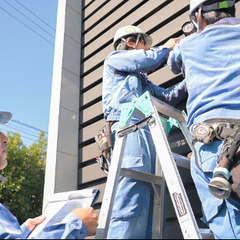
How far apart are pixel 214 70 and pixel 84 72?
349 cm

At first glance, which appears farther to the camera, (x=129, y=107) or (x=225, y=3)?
(x=129, y=107)

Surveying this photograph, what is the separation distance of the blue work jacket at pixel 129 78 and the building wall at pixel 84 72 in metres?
0.55

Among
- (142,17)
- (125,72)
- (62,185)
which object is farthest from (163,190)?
(142,17)

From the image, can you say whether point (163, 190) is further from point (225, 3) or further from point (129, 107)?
point (225, 3)

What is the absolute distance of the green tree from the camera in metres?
19.2

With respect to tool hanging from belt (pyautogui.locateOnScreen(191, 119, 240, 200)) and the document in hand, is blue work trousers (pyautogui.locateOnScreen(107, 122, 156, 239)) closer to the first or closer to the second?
the document in hand

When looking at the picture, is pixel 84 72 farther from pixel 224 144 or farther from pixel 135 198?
pixel 224 144

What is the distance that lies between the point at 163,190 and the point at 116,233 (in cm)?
49

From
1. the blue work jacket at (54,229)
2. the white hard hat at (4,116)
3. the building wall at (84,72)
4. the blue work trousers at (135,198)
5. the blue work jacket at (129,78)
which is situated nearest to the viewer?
the blue work jacket at (54,229)

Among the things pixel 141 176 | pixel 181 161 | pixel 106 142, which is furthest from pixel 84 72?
pixel 141 176

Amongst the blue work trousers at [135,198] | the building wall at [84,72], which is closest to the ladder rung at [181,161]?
the blue work trousers at [135,198]

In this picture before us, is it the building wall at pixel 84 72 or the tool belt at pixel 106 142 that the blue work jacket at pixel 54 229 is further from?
the building wall at pixel 84 72

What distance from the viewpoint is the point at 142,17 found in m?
4.09

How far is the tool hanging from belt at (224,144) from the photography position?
4.82 ft
